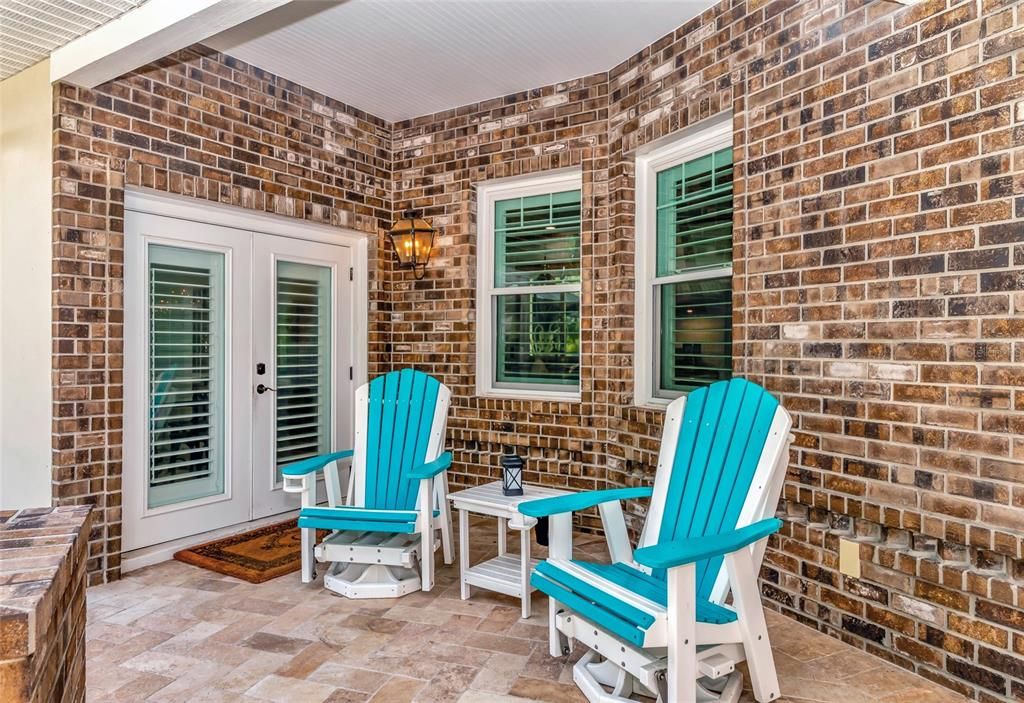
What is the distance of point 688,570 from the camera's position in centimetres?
201

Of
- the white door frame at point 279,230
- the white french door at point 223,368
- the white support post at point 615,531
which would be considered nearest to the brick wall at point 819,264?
the white door frame at point 279,230

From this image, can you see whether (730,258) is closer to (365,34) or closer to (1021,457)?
(1021,457)

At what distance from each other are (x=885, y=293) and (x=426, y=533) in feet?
7.37

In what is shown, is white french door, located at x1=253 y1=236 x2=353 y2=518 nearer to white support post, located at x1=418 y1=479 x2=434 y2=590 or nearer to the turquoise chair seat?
white support post, located at x1=418 y1=479 x2=434 y2=590

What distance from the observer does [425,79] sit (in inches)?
171

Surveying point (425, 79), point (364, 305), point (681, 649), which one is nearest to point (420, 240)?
point (364, 305)

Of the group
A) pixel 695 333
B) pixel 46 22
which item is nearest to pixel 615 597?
pixel 695 333

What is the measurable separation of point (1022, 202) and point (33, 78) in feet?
14.2

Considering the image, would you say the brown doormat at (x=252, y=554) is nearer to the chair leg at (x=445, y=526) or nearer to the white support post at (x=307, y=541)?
the white support post at (x=307, y=541)

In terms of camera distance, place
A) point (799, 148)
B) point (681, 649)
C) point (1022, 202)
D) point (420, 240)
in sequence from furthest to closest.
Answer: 1. point (420, 240)
2. point (799, 148)
3. point (1022, 202)
4. point (681, 649)

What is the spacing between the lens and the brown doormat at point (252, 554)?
11.8 ft

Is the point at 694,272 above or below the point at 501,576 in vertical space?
above

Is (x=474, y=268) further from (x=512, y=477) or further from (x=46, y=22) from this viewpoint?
(x=46, y=22)

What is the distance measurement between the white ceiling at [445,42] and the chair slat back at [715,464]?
6.78 feet
